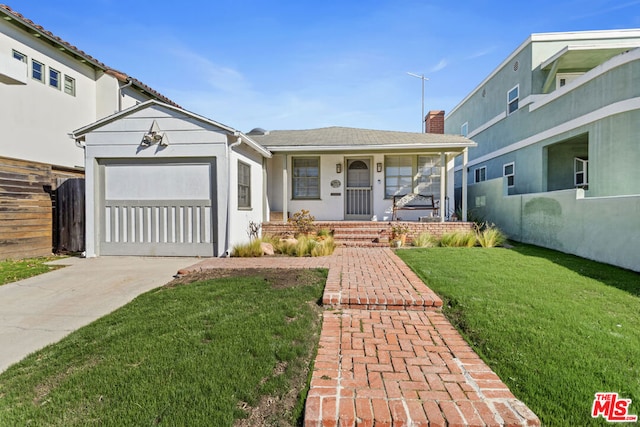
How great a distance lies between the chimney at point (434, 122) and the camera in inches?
738

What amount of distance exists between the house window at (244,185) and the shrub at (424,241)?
5.20 metres

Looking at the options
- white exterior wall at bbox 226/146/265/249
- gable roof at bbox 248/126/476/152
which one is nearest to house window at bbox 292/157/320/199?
gable roof at bbox 248/126/476/152

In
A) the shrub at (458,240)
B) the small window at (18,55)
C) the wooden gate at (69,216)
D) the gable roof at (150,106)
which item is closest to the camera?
the gable roof at (150,106)

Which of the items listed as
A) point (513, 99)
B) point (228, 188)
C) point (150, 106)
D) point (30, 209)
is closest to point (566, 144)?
point (513, 99)

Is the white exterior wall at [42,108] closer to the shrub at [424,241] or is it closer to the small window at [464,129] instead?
the shrub at [424,241]

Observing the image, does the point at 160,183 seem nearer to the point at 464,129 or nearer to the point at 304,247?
the point at 304,247

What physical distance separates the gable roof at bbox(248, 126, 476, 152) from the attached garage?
3.06 m

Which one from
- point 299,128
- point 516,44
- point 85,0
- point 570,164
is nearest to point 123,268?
point 85,0

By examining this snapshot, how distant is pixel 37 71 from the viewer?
10.4 meters

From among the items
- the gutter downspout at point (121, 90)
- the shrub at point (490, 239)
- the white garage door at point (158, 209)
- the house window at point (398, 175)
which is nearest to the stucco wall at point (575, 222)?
the shrub at point (490, 239)

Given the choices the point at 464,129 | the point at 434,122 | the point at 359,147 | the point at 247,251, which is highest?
the point at 434,122

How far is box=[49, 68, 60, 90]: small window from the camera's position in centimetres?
1083

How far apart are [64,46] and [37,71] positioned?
51.7 inches

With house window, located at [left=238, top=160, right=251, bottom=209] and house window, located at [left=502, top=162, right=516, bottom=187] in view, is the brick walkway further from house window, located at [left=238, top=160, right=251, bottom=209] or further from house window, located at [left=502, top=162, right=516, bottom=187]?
house window, located at [left=502, top=162, right=516, bottom=187]
